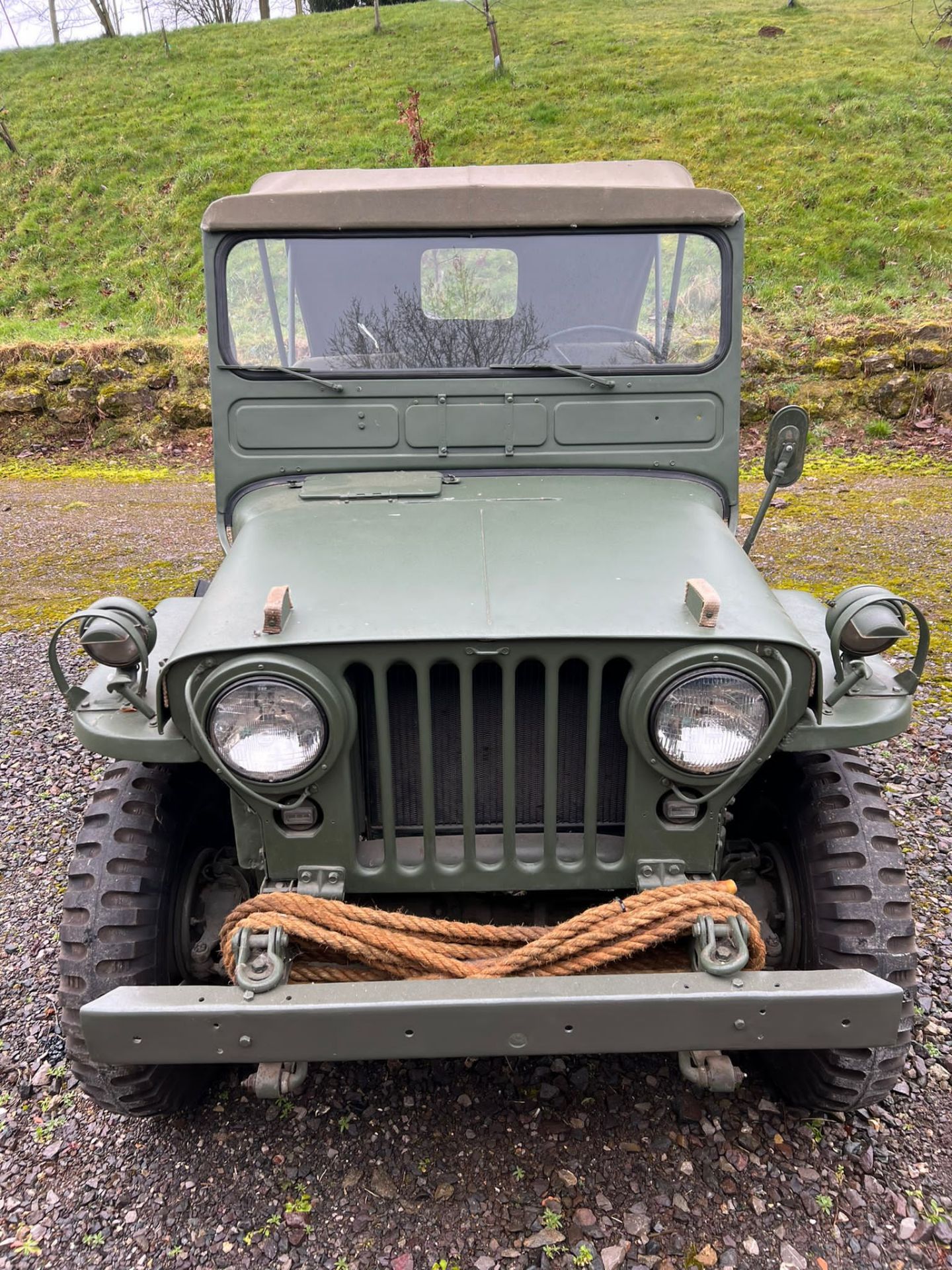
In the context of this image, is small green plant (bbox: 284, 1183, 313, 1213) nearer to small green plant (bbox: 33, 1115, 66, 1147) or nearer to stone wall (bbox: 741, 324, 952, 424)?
small green plant (bbox: 33, 1115, 66, 1147)

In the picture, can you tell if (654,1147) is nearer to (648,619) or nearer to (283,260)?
(648,619)

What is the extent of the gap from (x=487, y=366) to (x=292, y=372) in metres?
0.64

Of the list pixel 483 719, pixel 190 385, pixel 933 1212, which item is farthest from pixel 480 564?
pixel 190 385

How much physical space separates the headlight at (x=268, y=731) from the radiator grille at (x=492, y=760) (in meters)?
0.15

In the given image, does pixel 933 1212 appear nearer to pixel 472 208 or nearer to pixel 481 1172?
pixel 481 1172

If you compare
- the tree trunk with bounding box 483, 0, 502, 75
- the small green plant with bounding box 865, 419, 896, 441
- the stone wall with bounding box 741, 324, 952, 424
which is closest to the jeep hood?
the small green plant with bounding box 865, 419, 896, 441

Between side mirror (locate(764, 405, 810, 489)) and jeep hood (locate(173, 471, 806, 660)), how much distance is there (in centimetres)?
26

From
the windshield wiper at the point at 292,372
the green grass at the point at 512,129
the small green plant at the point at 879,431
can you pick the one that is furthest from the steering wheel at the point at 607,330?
the green grass at the point at 512,129

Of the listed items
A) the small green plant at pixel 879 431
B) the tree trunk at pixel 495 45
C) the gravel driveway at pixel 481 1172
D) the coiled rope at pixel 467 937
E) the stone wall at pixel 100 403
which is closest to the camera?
the coiled rope at pixel 467 937

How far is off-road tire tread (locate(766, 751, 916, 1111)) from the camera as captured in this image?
2246 mm

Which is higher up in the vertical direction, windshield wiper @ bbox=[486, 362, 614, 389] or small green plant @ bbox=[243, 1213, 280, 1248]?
windshield wiper @ bbox=[486, 362, 614, 389]

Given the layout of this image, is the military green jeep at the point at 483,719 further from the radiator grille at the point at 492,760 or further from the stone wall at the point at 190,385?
the stone wall at the point at 190,385

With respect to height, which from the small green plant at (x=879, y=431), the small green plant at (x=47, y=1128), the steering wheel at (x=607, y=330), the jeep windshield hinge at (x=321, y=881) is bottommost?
the small green plant at (x=879, y=431)

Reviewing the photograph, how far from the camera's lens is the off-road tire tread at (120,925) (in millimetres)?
2262
